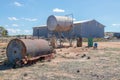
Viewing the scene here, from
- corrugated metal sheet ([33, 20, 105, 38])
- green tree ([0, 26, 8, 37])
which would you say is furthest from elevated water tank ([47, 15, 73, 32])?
green tree ([0, 26, 8, 37])

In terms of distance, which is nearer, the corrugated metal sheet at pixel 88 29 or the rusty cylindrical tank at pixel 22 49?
the rusty cylindrical tank at pixel 22 49

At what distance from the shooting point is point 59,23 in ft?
109

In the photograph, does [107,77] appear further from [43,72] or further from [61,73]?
[43,72]

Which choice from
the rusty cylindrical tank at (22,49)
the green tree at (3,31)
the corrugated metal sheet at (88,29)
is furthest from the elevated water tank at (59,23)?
the green tree at (3,31)

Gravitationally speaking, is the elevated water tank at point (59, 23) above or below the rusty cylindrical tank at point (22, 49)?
above

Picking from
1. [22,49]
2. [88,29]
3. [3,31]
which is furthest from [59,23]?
[3,31]

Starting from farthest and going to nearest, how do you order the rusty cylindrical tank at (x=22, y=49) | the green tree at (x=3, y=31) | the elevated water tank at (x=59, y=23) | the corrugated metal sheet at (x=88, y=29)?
the green tree at (x=3, y=31) → the corrugated metal sheet at (x=88, y=29) → the elevated water tank at (x=59, y=23) → the rusty cylindrical tank at (x=22, y=49)

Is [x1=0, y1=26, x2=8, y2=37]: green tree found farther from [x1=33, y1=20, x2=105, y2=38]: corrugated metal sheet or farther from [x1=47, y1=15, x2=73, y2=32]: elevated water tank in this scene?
[x1=47, y1=15, x2=73, y2=32]: elevated water tank

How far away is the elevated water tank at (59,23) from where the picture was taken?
110 ft

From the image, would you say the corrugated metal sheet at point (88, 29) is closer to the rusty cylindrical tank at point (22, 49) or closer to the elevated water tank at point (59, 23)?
the elevated water tank at point (59, 23)

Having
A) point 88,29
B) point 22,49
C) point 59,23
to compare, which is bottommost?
point 22,49

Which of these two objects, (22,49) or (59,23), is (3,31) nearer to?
(59,23)

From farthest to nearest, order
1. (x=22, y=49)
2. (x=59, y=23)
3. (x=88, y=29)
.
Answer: (x=88, y=29) → (x=59, y=23) → (x=22, y=49)

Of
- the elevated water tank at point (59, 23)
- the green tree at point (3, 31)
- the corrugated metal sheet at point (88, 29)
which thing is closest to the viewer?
the elevated water tank at point (59, 23)
